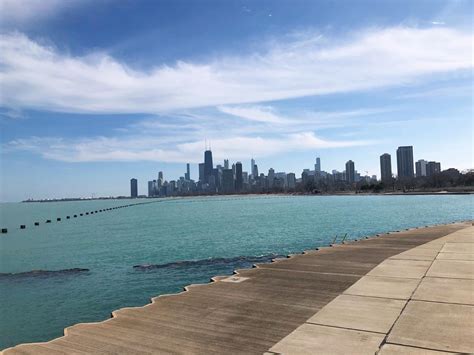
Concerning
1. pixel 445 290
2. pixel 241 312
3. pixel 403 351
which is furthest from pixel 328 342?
pixel 445 290

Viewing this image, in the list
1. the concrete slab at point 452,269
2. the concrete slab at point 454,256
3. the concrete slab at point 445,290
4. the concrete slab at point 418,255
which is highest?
the concrete slab at point 445,290

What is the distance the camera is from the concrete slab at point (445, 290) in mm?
10664

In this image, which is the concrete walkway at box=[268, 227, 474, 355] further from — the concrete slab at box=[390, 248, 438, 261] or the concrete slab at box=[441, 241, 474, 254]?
the concrete slab at box=[441, 241, 474, 254]

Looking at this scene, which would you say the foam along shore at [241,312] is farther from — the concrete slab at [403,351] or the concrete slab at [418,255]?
the concrete slab at [403,351]

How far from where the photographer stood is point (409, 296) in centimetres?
1104

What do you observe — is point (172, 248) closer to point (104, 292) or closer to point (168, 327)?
point (104, 292)

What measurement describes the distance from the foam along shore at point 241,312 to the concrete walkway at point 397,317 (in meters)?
0.10

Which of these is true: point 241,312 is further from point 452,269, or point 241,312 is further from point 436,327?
point 452,269

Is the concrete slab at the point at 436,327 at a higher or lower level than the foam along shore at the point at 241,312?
higher

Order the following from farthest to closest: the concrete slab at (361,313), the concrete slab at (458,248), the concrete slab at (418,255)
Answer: the concrete slab at (458,248)
the concrete slab at (418,255)
the concrete slab at (361,313)

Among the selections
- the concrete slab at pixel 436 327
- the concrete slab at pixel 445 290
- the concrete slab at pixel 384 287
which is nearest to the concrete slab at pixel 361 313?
the concrete slab at pixel 436 327

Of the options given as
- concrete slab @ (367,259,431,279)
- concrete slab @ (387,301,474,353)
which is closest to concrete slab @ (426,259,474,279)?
concrete slab @ (367,259,431,279)

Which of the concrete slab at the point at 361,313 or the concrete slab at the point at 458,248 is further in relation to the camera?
the concrete slab at the point at 458,248

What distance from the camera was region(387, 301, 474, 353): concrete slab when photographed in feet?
25.3
